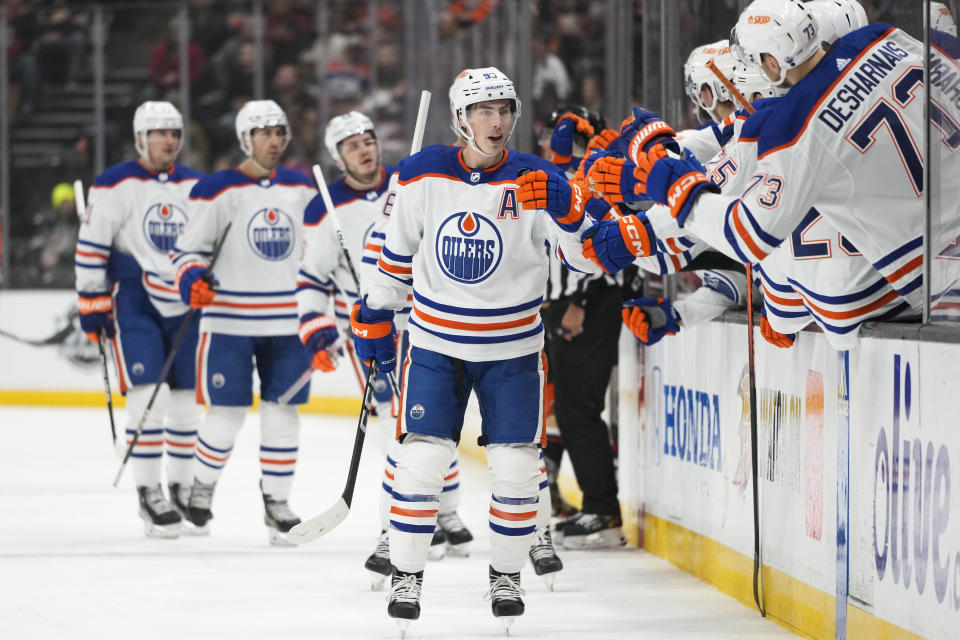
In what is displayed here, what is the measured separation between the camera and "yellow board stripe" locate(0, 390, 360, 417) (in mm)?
9953

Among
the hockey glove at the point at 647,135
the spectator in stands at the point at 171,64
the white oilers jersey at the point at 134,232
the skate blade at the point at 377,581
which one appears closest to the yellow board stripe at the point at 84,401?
the spectator in stands at the point at 171,64

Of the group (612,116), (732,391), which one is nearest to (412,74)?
(612,116)

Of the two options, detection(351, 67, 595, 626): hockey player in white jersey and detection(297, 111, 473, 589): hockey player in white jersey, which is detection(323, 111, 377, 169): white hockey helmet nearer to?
detection(297, 111, 473, 589): hockey player in white jersey

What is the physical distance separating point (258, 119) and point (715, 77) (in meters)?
1.82

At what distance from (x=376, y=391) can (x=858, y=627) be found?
2.05m

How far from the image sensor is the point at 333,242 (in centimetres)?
472

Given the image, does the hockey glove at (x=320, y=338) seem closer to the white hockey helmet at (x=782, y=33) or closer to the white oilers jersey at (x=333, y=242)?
the white oilers jersey at (x=333, y=242)

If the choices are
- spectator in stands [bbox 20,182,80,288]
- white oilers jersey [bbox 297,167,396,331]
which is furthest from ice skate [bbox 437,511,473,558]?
spectator in stands [bbox 20,182,80,288]

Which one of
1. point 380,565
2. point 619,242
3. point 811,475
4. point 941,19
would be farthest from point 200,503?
point 941,19

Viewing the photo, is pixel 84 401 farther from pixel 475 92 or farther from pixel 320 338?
pixel 475 92

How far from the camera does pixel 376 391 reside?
4730mm

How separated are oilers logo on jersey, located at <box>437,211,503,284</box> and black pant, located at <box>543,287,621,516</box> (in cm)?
147

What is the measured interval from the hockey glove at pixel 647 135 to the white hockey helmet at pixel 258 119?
1974mm

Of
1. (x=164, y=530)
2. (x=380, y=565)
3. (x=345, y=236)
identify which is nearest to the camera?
(x=380, y=565)
